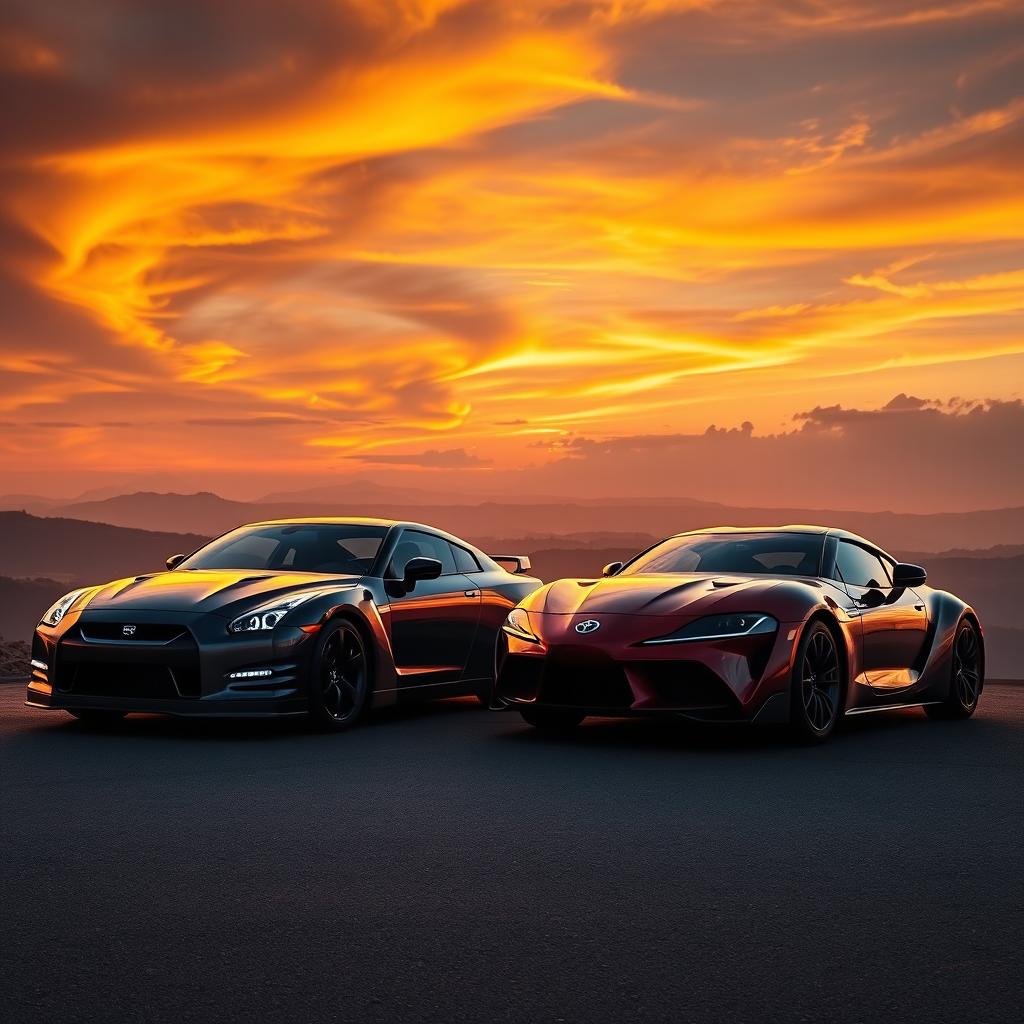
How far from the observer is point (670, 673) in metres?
9.38

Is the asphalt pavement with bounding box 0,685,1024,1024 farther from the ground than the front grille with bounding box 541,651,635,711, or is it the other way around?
the front grille with bounding box 541,651,635,711

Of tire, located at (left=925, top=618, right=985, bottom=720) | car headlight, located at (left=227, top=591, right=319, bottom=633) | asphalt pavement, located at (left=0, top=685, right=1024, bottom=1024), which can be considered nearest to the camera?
asphalt pavement, located at (left=0, top=685, right=1024, bottom=1024)

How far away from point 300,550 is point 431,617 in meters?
1.16

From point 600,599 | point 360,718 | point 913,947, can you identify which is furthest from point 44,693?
point 913,947

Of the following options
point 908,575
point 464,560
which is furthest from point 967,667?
point 464,560

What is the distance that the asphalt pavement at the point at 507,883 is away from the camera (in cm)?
423

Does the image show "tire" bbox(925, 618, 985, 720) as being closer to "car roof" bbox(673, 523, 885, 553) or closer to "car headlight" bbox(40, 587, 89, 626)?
"car roof" bbox(673, 523, 885, 553)

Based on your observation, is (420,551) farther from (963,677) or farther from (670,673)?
(963,677)

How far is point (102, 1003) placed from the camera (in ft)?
13.5

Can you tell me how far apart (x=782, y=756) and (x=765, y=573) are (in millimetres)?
1749

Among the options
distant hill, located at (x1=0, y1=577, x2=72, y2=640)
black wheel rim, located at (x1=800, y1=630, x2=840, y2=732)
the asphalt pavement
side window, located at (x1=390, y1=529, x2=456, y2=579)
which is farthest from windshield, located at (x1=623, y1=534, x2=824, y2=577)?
distant hill, located at (x1=0, y1=577, x2=72, y2=640)

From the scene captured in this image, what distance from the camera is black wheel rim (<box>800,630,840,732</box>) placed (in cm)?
980

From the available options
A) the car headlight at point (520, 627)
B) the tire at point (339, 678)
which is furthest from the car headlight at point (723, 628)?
the tire at point (339, 678)

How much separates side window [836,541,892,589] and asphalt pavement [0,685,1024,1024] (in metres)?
1.80
